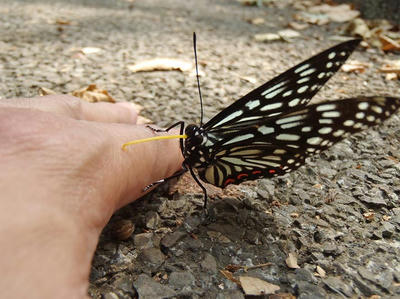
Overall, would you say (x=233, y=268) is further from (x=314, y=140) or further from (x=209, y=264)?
(x=314, y=140)

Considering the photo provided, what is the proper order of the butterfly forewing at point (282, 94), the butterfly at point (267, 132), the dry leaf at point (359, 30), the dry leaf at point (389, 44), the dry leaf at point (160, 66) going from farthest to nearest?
the dry leaf at point (359, 30)
the dry leaf at point (389, 44)
the dry leaf at point (160, 66)
the butterfly forewing at point (282, 94)
the butterfly at point (267, 132)

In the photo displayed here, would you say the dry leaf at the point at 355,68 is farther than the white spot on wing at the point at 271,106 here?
Yes

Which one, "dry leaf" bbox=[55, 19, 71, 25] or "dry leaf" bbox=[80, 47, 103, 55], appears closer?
"dry leaf" bbox=[80, 47, 103, 55]

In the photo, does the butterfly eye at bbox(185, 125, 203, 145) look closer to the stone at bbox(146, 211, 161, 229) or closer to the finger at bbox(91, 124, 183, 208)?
the finger at bbox(91, 124, 183, 208)

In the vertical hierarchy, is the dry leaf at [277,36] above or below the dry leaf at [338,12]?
below

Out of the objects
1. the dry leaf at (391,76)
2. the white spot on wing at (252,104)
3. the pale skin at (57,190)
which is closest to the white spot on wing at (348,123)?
the white spot on wing at (252,104)

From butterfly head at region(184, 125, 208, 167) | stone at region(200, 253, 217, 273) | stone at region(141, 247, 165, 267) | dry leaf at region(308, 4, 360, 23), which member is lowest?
stone at region(141, 247, 165, 267)

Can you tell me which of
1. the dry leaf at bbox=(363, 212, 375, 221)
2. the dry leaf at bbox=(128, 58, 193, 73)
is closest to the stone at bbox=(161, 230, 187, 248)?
the dry leaf at bbox=(363, 212, 375, 221)

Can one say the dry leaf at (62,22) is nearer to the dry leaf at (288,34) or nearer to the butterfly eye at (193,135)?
the dry leaf at (288,34)
